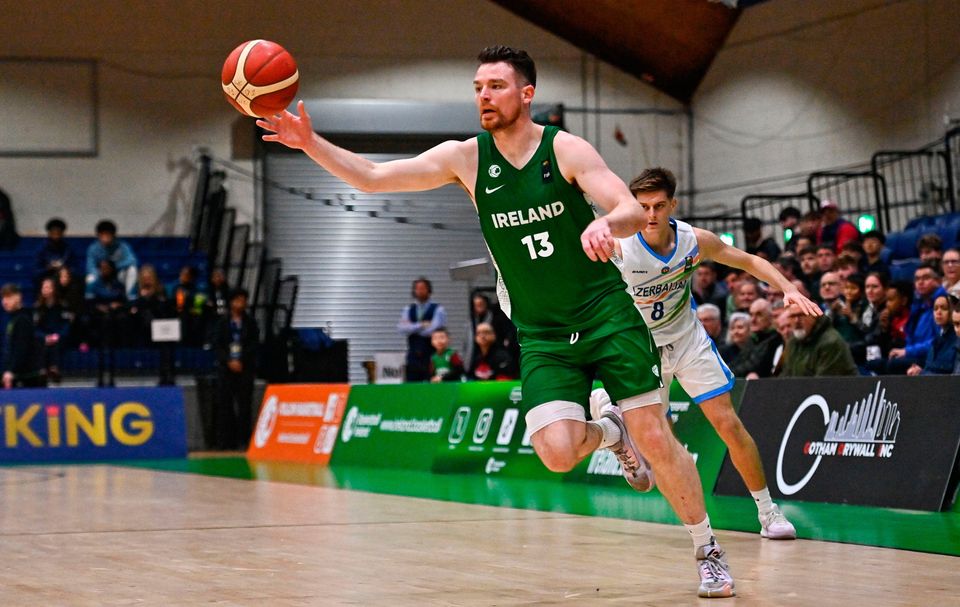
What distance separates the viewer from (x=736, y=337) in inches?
498

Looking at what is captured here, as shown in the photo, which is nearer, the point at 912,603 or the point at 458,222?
the point at 912,603

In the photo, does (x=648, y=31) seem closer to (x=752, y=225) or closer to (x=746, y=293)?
(x=752, y=225)

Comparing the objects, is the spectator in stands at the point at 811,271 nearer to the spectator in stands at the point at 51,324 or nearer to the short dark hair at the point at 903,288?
the short dark hair at the point at 903,288

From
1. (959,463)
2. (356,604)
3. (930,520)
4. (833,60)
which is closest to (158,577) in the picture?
(356,604)

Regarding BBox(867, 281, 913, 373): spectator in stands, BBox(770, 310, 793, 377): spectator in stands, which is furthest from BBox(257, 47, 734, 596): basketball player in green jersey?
BBox(867, 281, 913, 373): spectator in stands

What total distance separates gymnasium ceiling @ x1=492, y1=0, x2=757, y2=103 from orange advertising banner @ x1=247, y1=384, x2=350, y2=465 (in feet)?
29.9

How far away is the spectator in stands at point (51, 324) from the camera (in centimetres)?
1858

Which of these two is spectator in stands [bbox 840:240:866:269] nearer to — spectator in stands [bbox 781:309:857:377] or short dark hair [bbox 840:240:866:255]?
short dark hair [bbox 840:240:866:255]

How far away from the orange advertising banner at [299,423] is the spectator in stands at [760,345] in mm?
5418

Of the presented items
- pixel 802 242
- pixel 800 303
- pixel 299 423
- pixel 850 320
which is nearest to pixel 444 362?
pixel 299 423

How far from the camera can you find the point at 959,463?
8711mm

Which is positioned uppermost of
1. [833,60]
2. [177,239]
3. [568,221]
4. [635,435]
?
[833,60]

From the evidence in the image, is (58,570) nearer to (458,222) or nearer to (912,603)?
(912,603)

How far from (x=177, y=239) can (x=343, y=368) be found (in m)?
4.92
